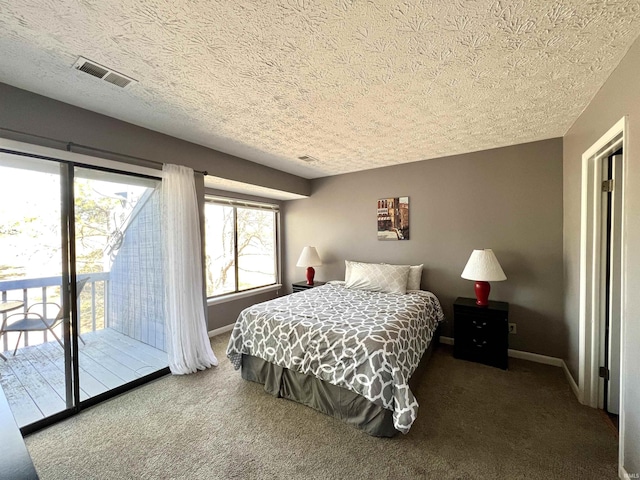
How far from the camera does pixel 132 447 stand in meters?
1.72

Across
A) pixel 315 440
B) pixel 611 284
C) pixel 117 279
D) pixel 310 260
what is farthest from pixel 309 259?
pixel 611 284

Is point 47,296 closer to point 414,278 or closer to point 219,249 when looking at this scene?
point 219,249

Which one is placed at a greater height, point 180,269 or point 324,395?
point 180,269

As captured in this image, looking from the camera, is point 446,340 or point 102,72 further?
point 446,340

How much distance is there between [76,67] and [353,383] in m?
2.67

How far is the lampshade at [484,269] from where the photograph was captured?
2.72 meters

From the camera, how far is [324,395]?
6.72 feet

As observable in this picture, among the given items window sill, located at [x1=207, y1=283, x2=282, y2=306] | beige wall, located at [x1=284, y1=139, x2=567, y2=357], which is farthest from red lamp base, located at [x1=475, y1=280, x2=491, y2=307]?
window sill, located at [x1=207, y1=283, x2=282, y2=306]

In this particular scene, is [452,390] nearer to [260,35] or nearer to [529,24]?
[529,24]

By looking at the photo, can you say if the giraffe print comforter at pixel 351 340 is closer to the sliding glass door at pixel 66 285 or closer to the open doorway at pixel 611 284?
the sliding glass door at pixel 66 285

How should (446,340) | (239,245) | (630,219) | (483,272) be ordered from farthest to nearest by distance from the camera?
(239,245) < (446,340) < (483,272) < (630,219)

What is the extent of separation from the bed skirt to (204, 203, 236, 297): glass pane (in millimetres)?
1765

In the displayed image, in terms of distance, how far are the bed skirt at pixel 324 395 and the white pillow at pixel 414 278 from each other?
3.42 feet

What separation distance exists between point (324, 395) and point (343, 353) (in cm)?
42
